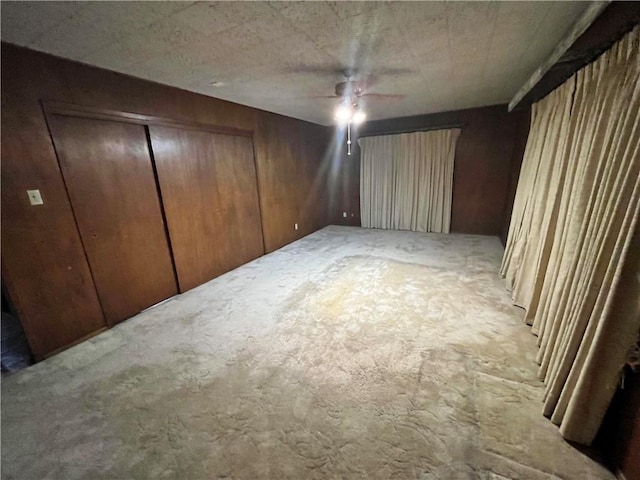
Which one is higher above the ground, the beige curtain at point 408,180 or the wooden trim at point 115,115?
the wooden trim at point 115,115

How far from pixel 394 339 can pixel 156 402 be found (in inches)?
69.1

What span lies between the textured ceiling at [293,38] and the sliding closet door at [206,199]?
0.64 m

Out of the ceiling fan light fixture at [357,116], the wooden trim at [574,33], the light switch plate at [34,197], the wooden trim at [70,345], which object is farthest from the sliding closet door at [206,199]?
the wooden trim at [574,33]

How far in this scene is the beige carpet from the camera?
1.27 metres

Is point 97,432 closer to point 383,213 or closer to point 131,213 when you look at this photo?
point 131,213

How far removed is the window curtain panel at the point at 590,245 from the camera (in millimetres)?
1170

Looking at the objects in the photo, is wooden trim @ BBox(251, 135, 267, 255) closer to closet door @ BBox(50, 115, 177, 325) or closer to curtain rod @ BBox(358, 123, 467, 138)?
closet door @ BBox(50, 115, 177, 325)

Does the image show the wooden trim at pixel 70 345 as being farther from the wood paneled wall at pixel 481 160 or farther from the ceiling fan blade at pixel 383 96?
the wood paneled wall at pixel 481 160

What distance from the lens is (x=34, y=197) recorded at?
6.50 ft

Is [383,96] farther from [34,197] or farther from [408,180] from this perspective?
[34,197]

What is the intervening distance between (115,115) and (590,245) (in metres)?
3.72

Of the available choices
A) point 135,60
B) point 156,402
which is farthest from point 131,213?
point 156,402

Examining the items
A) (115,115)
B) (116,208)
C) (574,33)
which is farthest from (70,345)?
(574,33)

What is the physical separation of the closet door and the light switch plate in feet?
0.64
